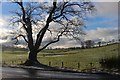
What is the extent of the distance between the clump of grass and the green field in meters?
0.22

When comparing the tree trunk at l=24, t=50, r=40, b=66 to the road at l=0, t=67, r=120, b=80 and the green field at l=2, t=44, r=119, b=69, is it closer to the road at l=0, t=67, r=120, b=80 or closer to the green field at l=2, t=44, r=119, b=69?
the green field at l=2, t=44, r=119, b=69

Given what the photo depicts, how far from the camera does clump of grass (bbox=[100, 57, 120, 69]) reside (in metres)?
17.0

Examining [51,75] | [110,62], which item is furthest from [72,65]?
[110,62]

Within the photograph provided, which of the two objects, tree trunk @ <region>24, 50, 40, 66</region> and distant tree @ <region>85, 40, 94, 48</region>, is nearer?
distant tree @ <region>85, 40, 94, 48</region>

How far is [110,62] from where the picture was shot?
56.4ft

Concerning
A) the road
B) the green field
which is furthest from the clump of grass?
the road

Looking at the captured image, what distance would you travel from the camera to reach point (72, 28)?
718 inches

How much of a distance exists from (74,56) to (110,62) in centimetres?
197

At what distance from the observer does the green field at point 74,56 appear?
55.1 ft

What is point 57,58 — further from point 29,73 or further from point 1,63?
point 1,63

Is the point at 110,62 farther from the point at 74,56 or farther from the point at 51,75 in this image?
the point at 51,75

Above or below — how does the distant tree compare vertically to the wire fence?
above

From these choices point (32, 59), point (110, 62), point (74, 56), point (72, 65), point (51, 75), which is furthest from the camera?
point (32, 59)

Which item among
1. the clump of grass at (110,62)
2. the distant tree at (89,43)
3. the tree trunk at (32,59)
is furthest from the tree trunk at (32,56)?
the clump of grass at (110,62)
